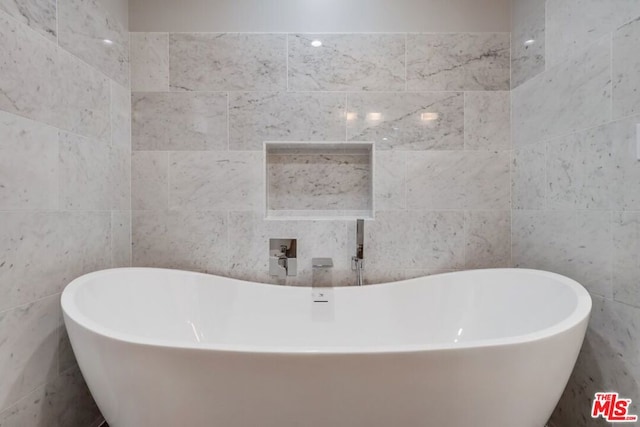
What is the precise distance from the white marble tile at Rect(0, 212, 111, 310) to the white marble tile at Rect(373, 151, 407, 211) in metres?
1.31

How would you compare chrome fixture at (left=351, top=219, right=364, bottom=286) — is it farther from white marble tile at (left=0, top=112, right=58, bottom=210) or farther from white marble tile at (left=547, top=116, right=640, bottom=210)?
white marble tile at (left=0, top=112, right=58, bottom=210)

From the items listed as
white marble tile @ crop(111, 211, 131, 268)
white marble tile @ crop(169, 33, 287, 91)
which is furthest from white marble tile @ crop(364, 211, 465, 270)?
white marble tile @ crop(111, 211, 131, 268)

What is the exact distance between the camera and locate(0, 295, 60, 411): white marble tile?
953 millimetres

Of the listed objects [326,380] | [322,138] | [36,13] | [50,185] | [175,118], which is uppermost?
[36,13]

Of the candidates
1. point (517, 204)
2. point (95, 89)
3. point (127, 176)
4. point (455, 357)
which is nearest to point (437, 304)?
point (517, 204)

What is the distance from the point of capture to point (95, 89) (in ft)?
4.45

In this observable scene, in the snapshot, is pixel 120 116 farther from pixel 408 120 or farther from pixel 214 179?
pixel 408 120

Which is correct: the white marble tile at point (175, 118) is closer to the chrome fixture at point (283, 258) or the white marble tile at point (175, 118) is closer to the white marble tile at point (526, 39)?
the chrome fixture at point (283, 258)

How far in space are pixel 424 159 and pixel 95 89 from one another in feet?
5.12

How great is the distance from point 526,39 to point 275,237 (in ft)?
5.12

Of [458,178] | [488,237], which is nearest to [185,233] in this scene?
[458,178]

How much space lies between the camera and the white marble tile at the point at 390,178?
1627 mm

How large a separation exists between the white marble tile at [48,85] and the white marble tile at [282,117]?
1.90ft

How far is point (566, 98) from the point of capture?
1.26m
